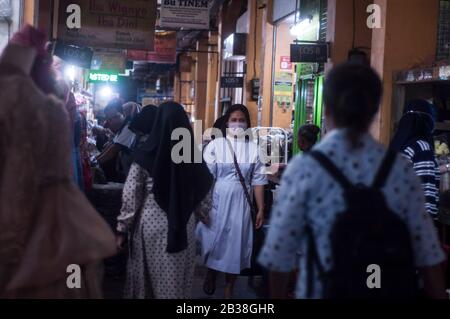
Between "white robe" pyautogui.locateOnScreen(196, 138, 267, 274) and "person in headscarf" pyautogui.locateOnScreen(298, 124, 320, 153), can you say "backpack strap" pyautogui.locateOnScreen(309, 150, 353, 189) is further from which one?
"person in headscarf" pyautogui.locateOnScreen(298, 124, 320, 153)

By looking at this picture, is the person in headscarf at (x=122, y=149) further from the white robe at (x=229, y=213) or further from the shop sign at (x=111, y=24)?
the shop sign at (x=111, y=24)

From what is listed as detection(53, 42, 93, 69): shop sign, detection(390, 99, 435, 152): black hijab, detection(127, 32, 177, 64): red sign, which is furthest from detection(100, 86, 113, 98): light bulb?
detection(390, 99, 435, 152): black hijab

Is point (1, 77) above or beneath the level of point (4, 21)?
beneath

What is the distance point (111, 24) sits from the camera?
11.6 metres

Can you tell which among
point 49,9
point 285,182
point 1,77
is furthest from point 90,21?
point 285,182

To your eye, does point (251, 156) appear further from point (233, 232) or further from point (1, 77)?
point (1, 77)

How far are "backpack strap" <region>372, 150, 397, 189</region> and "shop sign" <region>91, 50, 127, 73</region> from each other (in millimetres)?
21070

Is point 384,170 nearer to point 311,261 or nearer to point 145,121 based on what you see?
point 311,261

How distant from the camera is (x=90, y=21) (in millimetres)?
11344

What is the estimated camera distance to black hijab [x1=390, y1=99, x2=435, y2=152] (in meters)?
5.63

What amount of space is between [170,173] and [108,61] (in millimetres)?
18797

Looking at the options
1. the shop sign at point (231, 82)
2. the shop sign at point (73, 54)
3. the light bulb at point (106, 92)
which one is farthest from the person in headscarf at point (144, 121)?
the light bulb at point (106, 92)

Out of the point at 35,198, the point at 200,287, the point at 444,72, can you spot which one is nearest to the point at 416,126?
the point at 444,72
